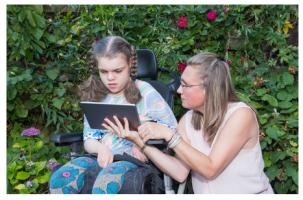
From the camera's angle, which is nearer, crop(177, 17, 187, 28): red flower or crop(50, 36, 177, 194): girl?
crop(50, 36, 177, 194): girl

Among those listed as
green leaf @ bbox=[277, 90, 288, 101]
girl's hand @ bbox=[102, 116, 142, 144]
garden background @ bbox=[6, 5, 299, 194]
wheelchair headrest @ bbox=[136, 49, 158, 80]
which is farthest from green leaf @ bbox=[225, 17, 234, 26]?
girl's hand @ bbox=[102, 116, 142, 144]

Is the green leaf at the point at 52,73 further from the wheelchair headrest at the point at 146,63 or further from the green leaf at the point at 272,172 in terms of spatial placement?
the green leaf at the point at 272,172

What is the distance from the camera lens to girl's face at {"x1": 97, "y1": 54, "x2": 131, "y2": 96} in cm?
149

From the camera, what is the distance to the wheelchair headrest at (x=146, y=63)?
1.83m

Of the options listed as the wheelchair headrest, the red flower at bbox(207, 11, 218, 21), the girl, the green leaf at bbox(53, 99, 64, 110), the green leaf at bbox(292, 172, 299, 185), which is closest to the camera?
the girl

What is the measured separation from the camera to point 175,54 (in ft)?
7.66

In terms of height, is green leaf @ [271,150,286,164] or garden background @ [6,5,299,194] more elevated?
garden background @ [6,5,299,194]

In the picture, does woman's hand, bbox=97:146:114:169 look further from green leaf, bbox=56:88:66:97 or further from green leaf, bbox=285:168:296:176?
green leaf, bbox=285:168:296:176

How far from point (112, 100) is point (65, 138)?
1.39 ft

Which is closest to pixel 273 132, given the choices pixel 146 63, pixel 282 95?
pixel 282 95

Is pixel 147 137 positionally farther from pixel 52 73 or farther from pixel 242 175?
pixel 52 73

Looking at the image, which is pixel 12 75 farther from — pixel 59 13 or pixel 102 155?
pixel 102 155

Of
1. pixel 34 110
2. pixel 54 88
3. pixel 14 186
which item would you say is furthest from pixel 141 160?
pixel 34 110

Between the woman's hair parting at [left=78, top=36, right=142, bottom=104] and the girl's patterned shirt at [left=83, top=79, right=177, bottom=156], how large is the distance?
60 mm
